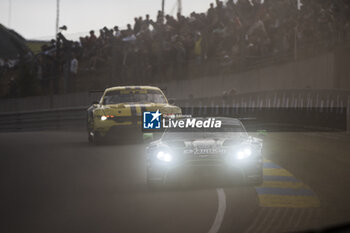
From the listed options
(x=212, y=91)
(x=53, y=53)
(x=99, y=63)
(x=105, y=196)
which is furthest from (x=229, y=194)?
(x=53, y=53)

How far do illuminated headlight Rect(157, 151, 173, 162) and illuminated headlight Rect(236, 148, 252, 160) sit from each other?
891mm

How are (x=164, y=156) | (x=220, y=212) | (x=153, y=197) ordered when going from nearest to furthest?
(x=220, y=212) < (x=153, y=197) < (x=164, y=156)

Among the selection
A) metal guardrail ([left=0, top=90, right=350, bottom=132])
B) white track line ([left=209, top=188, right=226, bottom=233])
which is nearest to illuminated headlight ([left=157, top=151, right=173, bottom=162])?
white track line ([left=209, top=188, right=226, bottom=233])

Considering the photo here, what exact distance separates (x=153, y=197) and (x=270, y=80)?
570 inches

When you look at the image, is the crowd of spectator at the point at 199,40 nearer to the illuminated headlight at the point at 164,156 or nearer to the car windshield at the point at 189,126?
the car windshield at the point at 189,126

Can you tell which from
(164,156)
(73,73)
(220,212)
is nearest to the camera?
(220,212)

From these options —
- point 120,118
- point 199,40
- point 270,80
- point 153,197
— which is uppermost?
point 199,40

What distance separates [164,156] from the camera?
28.7 ft

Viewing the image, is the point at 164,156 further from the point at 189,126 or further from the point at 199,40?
the point at 199,40

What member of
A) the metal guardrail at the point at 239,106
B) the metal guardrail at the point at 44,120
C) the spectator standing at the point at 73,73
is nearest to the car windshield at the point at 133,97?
the metal guardrail at the point at 239,106

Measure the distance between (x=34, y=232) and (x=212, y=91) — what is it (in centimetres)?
1974

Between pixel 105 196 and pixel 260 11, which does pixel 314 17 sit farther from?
pixel 105 196

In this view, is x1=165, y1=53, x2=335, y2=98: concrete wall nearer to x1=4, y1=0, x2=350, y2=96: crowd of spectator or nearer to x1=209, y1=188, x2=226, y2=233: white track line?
x1=4, y1=0, x2=350, y2=96: crowd of spectator

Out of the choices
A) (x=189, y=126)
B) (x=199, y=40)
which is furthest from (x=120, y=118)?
(x=199, y=40)
